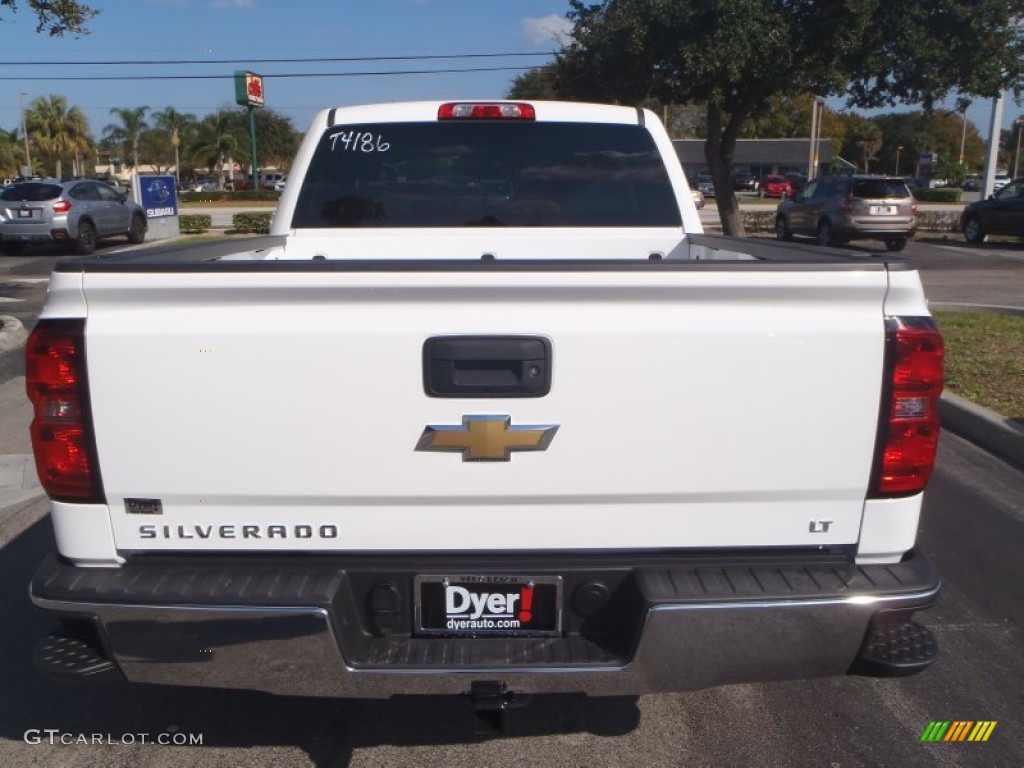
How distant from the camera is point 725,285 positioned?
254 cm

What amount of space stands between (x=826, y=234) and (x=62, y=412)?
72.3ft

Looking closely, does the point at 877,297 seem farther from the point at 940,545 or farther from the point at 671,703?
the point at 940,545

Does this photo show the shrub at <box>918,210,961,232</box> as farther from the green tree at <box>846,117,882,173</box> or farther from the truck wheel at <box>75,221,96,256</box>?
the green tree at <box>846,117,882,173</box>

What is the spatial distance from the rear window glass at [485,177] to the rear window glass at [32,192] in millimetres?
17843

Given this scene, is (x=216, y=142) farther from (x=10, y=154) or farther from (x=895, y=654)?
(x=895, y=654)

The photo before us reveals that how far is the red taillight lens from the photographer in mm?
4762

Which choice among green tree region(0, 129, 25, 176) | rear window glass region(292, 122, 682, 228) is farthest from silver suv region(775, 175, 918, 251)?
green tree region(0, 129, 25, 176)

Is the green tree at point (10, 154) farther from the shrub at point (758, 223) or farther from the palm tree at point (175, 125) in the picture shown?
the shrub at point (758, 223)

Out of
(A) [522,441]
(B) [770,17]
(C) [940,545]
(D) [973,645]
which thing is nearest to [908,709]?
(D) [973,645]

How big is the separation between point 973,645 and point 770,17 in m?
15.3

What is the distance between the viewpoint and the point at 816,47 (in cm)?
1761

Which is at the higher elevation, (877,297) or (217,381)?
(877,297)

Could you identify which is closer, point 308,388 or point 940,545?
point 308,388

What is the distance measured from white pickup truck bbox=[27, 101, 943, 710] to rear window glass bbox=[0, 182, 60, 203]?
19813 mm
